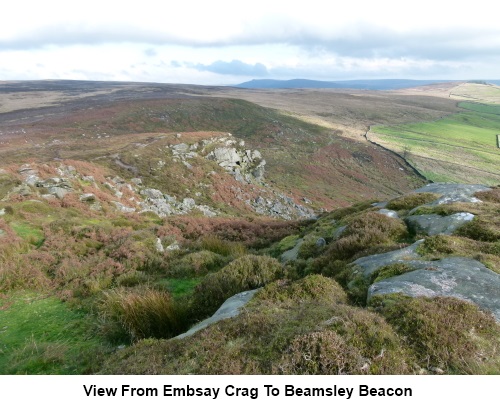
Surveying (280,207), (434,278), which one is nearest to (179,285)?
(434,278)

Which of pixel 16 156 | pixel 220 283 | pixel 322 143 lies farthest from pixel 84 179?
pixel 322 143

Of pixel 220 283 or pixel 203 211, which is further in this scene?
pixel 203 211

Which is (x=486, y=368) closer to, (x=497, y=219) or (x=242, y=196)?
(x=497, y=219)

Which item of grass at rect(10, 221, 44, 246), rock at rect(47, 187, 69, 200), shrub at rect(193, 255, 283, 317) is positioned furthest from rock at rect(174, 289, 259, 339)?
rock at rect(47, 187, 69, 200)

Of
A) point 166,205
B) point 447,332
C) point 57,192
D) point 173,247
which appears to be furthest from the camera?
point 166,205

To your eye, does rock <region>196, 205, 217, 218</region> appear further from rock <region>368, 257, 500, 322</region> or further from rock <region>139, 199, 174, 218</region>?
rock <region>368, 257, 500, 322</region>

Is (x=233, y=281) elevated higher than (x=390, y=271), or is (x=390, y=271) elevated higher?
(x=390, y=271)

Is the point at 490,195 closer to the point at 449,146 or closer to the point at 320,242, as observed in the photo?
the point at 320,242
